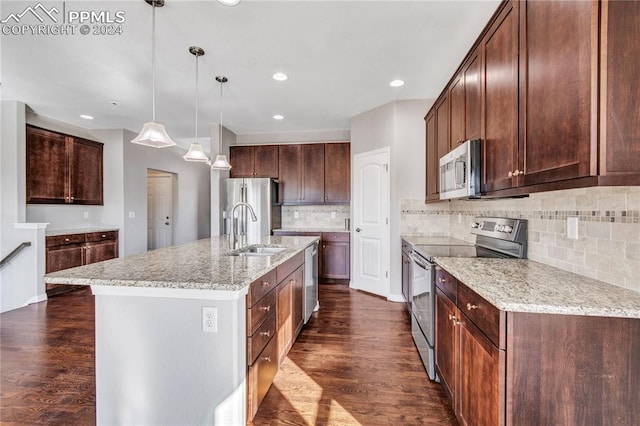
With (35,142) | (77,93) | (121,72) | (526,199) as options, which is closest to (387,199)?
(526,199)

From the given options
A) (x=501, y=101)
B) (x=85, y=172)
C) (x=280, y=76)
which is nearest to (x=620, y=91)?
(x=501, y=101)

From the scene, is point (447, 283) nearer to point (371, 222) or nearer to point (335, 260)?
point (371, 222)

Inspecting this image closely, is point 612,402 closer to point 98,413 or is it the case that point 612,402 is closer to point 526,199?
point 526,199

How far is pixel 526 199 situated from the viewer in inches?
78.4

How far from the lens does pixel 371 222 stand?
4.20 metres

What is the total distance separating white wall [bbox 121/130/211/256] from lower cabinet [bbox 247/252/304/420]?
13.4 feet

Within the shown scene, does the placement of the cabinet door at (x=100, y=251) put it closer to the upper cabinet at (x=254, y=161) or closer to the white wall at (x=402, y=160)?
the upper cabinet at (x=254, y=161)

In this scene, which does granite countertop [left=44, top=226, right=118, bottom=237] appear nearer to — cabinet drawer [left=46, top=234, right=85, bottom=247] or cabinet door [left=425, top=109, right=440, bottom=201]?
cabinet drawer [left=46, top=234, right=85, bottom=247]

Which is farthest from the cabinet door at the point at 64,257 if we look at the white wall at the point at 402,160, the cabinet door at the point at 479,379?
the cabinet door at the point at 479,379

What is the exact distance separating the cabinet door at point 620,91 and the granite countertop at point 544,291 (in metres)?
0.47

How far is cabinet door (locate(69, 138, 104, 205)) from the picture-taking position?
4562 millimetres

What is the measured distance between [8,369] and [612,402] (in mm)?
3716

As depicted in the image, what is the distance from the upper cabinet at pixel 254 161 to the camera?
17.2ft

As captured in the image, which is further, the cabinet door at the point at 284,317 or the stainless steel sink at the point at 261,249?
the stainless steel sink at the point at 261,249
